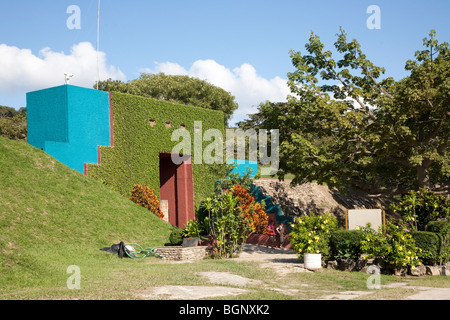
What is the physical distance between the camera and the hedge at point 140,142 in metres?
22.3

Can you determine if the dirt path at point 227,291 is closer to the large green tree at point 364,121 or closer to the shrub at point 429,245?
the shrub at point 429,245

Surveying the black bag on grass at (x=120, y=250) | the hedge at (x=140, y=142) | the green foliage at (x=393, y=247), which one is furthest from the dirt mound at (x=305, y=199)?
the green foliage at (x=393, y=247)

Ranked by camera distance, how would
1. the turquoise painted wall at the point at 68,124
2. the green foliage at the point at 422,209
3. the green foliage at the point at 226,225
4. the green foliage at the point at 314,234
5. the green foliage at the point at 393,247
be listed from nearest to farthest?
the green foliage at the point at 393,247, the green foliage at the point at 314,234, the green foliage at the point at 422,209, the green foliage at the point at 226,225, the turquoise painted wall at the point at 68,124

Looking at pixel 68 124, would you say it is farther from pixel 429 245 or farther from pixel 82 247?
pixel 429 245

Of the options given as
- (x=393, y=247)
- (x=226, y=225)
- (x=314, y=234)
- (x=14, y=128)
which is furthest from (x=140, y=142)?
(x=14, y=128)

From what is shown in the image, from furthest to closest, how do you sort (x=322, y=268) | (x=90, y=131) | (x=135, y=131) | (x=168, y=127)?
(x=168, y=127) < (x=135, y=131) < (x=90, y=131) < (x=322, y=268)

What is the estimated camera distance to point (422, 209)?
42.8 feet

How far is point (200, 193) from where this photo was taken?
27516 millimetres

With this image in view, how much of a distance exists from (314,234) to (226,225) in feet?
12.6

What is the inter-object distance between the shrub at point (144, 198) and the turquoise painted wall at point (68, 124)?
103 inches

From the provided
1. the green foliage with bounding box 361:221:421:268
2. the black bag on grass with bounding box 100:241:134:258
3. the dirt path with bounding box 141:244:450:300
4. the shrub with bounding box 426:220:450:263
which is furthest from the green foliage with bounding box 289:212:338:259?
the black bag on grass with bounding box 100:241:134:258
